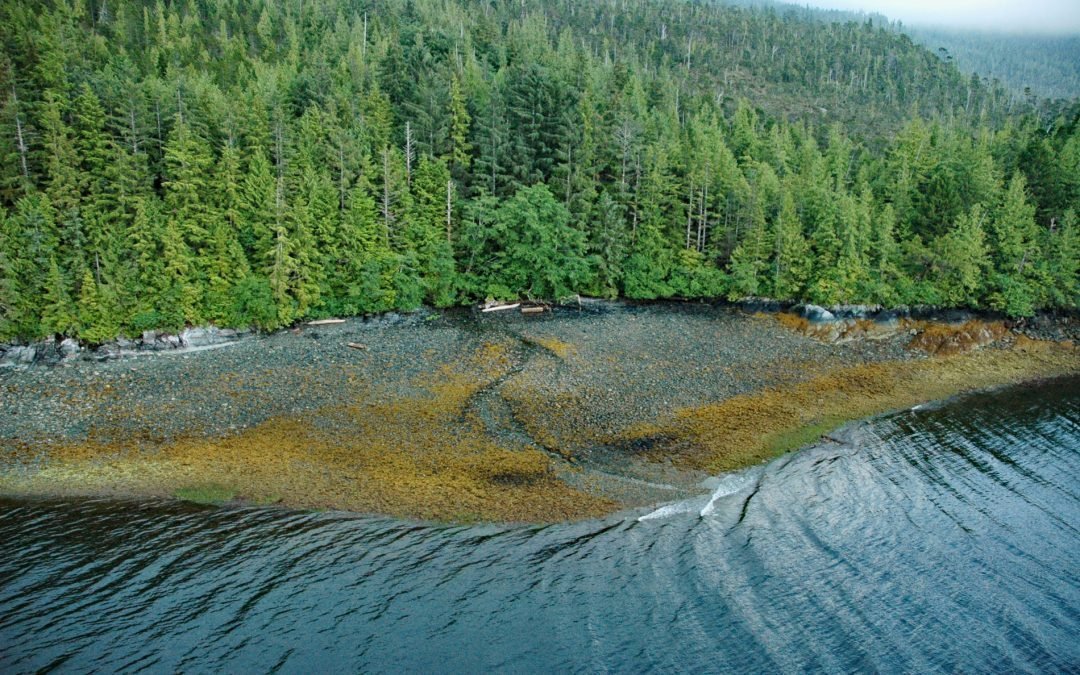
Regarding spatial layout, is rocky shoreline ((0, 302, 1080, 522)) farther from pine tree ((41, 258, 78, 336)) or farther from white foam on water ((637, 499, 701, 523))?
pine tree ((41, 258, 78, 336))

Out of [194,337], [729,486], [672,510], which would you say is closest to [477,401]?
[672,510]

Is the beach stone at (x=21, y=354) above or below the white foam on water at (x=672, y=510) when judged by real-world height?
above

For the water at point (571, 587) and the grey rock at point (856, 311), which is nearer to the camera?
the water at point (571, 587)

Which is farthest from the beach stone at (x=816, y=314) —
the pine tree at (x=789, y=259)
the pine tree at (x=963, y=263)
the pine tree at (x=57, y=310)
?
the pine tree at (x=57, y=310)

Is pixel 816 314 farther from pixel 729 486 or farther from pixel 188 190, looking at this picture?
pixel 188 190

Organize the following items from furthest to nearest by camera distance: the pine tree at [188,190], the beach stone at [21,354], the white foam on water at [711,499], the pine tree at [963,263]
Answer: the pine tree at [963,263] → the pine tree at [188,190] → the beach stone at [21,354] → the white foam on water at [711,499]

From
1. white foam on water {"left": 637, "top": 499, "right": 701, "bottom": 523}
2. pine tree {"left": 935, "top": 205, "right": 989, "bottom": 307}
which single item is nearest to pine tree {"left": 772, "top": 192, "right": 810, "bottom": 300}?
pine tree {"left": 935, "top": 205, "right": 989, "bottom": 307}

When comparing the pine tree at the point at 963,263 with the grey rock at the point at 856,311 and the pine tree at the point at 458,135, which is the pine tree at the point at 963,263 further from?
the pine tree at the point at 458,135
